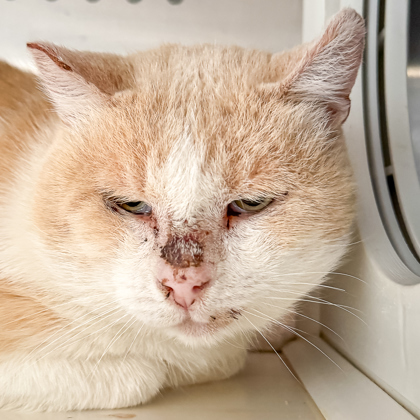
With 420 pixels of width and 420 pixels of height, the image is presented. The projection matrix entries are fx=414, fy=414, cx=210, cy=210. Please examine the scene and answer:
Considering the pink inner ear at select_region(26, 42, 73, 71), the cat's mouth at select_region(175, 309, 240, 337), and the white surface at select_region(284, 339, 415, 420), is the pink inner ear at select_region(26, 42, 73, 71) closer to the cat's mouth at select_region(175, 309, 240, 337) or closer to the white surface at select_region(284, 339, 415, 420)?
the cat's mouth at select_region(175, 309, 240, 337)

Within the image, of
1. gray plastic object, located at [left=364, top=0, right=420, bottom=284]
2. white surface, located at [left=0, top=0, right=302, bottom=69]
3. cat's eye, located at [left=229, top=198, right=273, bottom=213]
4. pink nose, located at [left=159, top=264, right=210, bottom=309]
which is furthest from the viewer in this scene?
white surface, located at [left=0, top=0, right=302, bottom=69]

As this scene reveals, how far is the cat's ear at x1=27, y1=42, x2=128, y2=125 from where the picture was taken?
914 millimetres

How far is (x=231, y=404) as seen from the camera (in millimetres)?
1097

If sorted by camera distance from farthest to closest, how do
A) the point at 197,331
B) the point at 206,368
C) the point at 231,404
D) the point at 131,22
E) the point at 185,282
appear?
the point at 131,22
the point at 206,368
the point at 231,404
the point at 197,331
the point at 185,282

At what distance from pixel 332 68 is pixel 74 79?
592 mm

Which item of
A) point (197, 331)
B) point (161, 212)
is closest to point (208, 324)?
point (197, 331)

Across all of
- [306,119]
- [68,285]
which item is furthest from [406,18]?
[68,285]

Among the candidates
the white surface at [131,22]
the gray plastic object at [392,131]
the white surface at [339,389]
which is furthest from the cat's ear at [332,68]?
the white surface at [131,22]

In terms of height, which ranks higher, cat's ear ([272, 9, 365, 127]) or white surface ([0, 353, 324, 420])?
cat's ear ([272, 9, 365, 127])

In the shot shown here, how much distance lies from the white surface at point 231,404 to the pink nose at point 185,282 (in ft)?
1.15

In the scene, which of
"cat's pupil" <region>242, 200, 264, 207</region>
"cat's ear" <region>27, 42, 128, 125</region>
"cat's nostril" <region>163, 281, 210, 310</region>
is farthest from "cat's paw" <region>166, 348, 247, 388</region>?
"cat's ear" <region>27, 42, 128, 125</region>

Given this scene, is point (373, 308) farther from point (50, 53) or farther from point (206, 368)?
point (50, 53)

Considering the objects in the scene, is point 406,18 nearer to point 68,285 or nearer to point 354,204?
point 354,204

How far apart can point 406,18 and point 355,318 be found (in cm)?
86
